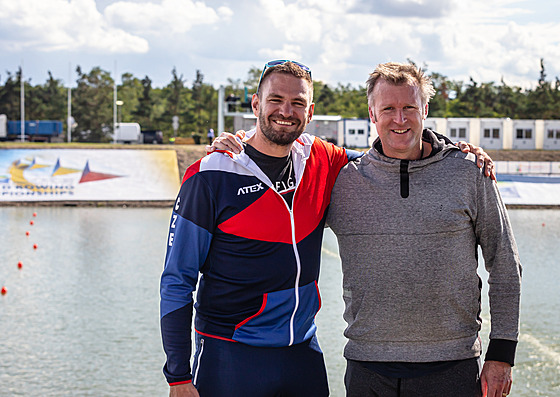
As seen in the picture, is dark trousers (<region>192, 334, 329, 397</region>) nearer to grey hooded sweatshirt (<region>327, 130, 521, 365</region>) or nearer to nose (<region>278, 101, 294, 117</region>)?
grey hooded sweatshirt (<region>327, 130, 521, 365</region>)

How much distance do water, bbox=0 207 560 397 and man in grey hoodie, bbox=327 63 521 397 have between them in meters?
3.66

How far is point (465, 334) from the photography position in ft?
10.1

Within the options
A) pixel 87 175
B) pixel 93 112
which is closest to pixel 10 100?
pixel 93 112

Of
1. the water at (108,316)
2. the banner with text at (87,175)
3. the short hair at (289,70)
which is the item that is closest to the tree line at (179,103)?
the banner with text at (87,175)

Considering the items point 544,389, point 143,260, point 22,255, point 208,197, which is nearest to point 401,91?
point 208,197

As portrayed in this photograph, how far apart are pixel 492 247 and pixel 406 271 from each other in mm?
411

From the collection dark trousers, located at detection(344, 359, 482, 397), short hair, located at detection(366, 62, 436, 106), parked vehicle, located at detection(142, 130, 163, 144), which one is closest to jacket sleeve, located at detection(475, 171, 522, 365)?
dark trousers, located at detection(344, 359, 482, 397)

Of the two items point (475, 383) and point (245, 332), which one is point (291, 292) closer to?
point (245, 332)

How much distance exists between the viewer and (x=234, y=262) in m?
3.24

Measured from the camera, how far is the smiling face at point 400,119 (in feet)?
10.4

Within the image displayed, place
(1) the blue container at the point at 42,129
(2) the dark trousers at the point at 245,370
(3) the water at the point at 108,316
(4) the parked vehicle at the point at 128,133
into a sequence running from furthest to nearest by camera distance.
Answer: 1. (1) the blue container at the point at 42,129
2. (4) the parked vehicle at the point at 128,133
3. (3) the water at the point at 108,316
4. (2) the dark trousers at the point at 245,370

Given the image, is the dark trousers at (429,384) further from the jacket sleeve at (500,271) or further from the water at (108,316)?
the water at (108,316)

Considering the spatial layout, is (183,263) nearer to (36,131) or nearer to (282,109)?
(282,109)

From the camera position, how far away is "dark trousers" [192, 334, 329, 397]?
3.24 meters
